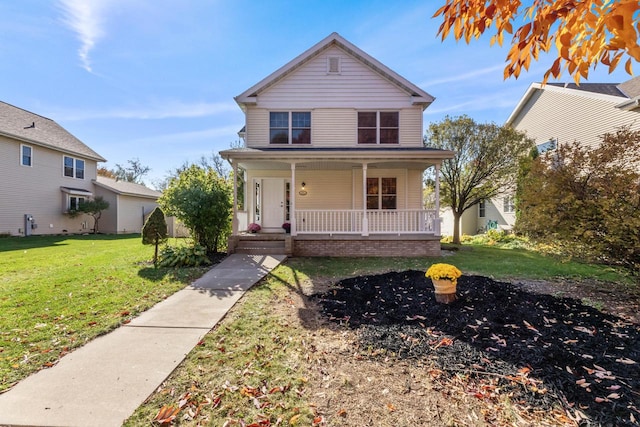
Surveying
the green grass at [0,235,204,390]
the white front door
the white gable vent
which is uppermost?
the white gable vent

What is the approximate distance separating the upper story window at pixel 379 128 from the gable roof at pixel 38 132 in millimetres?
19399

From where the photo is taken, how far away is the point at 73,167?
20500 millimetres

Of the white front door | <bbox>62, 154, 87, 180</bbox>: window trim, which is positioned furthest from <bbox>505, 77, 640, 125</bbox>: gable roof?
<bbox>62, 154, 87, 180</bbox>: window trim

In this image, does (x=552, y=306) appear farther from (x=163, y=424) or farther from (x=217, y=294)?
(x=217, y=294)

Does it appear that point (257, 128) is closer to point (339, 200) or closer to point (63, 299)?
point (339, 200)

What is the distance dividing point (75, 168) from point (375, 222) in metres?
22.2

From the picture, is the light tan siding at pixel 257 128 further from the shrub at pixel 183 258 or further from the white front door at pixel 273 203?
the shrub at pixel 183 258

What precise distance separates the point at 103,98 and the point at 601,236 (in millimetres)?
22286

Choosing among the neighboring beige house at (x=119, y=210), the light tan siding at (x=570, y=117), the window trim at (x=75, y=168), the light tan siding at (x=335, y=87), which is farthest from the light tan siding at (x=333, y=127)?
the window trim at (x=75, y=168)

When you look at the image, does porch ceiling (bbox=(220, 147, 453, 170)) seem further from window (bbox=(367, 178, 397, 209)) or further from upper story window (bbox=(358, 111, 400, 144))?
upper story window (bbox=(358, 111, 400, 144))

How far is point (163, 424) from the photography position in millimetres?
2203

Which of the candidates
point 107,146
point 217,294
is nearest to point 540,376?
point 217,294

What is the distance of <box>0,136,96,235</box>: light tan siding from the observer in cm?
1611

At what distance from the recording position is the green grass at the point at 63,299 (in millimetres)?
3379
